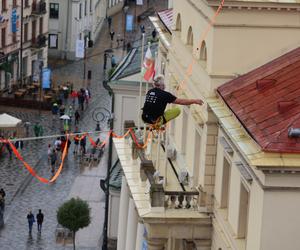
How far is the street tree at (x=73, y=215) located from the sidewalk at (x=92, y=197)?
7.37ft

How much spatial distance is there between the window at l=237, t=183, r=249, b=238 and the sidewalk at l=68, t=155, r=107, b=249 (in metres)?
25.7

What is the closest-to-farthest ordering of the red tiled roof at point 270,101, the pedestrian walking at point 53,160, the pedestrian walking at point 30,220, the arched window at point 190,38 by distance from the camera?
the red tiled roof at point 270,101 < the arched window at point 190,38 < the pedestrian walking at point 30,220 < the pedestrian walking at point 53,160

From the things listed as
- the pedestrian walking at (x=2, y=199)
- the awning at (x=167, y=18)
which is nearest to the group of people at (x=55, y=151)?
the pedestrian walking at (x=2, y=199)

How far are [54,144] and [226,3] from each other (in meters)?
42.2

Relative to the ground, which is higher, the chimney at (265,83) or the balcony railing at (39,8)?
the balcony railing at (39,8)

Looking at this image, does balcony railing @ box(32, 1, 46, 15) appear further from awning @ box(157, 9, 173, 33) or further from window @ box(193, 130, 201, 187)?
window @ box(193, 130, 201, 187)

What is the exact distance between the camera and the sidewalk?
60.5 m

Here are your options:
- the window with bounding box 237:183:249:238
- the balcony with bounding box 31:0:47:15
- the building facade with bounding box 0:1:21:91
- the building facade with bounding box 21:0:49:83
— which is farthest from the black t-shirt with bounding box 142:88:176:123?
the balcony with bounding box 31:0:47:15

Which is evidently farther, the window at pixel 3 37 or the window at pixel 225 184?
the window at pixel 3 37

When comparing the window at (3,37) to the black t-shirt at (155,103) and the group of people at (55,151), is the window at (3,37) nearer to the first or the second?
the group of people at (55,151)

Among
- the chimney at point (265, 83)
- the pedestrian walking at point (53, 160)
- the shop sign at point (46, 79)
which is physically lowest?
the pedestrian walking at point (53, 160)

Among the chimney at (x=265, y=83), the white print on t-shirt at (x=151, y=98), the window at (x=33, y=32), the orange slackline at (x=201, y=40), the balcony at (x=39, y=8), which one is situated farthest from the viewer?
the balcony at (x=39, y=8)

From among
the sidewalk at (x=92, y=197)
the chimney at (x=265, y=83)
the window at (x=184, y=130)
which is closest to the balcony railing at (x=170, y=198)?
the window at (x=184, y=130)

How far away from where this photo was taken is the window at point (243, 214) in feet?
111
